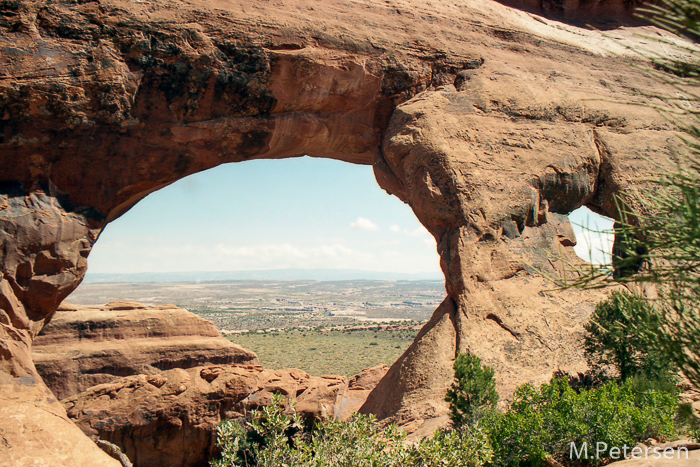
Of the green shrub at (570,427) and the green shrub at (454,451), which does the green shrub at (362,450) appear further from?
the green shrub at (570,427)

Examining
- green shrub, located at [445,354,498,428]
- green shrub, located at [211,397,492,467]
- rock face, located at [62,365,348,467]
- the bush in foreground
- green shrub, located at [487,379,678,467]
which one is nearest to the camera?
green shrub, located at [211,397,492,467]

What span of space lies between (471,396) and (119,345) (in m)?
10.2

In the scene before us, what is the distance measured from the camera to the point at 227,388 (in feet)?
36.2

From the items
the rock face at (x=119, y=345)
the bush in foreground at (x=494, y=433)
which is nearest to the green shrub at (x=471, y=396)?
the bush in foreground at (x=494, y=433)

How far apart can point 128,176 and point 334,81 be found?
473cm

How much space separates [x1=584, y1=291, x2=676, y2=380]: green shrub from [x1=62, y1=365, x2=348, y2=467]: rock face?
5.05m

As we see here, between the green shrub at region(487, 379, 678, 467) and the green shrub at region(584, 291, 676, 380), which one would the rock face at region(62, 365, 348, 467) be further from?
the green shrub at region(584, 291, 676, 380)

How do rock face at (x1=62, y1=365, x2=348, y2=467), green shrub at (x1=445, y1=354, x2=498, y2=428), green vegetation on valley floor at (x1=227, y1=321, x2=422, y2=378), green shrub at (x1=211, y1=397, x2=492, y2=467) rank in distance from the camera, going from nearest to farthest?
green shrub at (x1=211, y1=397, x2=492, y2=467), green shrub at (x1=445, y1=354, x2=498, y2=428), rock face at (x1=62, y1=365, x2=348, y2=467), green vegetation on valley floor at (x1=227, y1=321, x2=422, y2=378)

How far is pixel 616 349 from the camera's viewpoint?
930cm

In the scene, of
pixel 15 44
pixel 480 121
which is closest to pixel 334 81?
pixel 480 121

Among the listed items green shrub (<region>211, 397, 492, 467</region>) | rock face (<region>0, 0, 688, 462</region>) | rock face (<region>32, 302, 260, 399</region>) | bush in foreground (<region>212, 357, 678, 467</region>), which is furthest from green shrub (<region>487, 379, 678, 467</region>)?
rock face (<region>32, 302, 260, 399</region>)

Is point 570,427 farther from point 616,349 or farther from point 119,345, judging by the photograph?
point 119,345

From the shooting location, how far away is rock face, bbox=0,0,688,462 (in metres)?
9.61

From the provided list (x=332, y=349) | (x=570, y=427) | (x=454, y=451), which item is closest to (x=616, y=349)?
(x=570, y=427)
